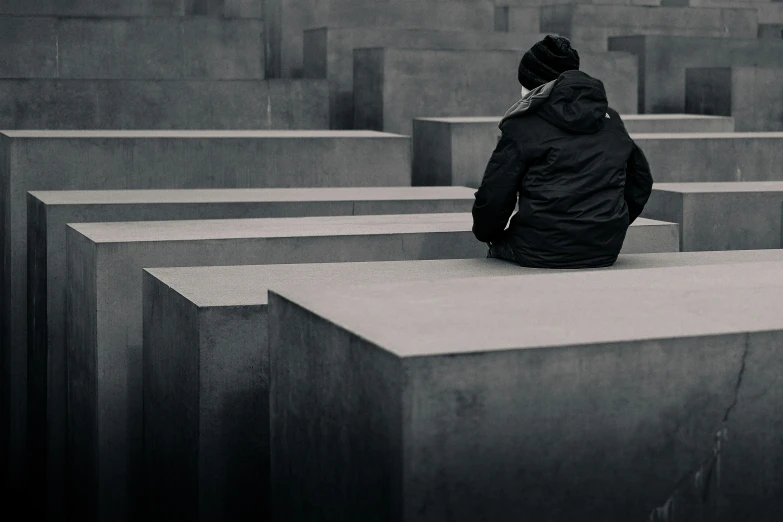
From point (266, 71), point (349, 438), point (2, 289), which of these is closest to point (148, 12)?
point (266, 71)

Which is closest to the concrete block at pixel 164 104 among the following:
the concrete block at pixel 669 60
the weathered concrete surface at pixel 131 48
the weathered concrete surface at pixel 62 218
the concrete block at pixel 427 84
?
the concrete block at pixel 427 84

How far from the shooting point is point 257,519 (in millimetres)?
5344

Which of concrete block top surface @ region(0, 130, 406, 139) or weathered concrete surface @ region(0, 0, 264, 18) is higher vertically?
weathered concrete surface @ region(0, 0, 264, 18)

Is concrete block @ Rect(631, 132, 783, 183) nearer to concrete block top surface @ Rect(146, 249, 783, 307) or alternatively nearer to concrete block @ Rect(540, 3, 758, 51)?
concrete block top surface @ Rect(146, 249, 783, 307)

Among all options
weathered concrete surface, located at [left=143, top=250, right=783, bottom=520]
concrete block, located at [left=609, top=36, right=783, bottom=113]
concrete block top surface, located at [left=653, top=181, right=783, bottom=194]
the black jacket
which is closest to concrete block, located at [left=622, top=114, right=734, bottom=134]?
concrete block, located at [left=609, top=36, right=783, bottom=113]

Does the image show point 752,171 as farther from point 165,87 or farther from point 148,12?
point 148,12

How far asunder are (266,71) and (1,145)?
196 inches

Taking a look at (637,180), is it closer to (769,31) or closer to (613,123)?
(613,123)

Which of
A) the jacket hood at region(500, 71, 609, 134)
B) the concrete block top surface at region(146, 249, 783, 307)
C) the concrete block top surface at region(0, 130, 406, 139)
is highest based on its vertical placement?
the concrete block top surface at region(0, 130, 406, 139)

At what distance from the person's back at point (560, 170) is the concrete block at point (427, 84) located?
22.6 ft

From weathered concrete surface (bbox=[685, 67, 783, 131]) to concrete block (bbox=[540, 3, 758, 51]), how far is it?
223 cm

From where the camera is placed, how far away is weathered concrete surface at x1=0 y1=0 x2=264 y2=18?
1360cm

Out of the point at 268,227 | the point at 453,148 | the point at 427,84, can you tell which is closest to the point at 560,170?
the point at 268,227

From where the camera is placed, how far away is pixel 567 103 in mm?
5445
